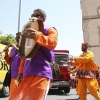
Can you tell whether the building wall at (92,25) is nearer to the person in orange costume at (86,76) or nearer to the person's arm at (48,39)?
the person in orange costume at (86,76)

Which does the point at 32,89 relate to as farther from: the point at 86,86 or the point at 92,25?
the point at 92,25

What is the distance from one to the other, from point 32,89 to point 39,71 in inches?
9.6

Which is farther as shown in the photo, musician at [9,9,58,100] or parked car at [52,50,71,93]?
parked car at [52,50,71,93]

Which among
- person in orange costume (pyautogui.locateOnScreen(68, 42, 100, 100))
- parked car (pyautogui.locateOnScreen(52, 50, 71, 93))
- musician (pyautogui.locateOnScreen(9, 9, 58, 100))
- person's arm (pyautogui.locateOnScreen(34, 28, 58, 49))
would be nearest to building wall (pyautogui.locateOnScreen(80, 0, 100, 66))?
parked car (pyautogui.locateOnScreen(52, 50, 71, 93))

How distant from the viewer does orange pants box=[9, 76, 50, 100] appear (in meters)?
3.46

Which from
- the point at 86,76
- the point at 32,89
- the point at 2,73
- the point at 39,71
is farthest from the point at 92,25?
the point at 32,89

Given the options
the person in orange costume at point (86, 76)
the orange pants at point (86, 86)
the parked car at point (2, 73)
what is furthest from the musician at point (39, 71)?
the parked car at point (2, 73)

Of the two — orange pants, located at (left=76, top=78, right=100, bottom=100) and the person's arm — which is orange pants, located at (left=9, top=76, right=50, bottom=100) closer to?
the person's arm

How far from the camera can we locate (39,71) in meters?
3.59

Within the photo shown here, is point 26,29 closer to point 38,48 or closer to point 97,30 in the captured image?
point 38,48

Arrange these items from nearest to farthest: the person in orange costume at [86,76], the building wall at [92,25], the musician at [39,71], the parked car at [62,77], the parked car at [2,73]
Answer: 1. the musician at [39,71]
2. the person in orange costume at [86,76]
3. the parked car at [2,73]
4. the parked car at [62,77]
5. the building wall at [92,25]

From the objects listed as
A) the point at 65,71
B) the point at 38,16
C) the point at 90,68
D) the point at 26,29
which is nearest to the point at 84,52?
the point at 90,68

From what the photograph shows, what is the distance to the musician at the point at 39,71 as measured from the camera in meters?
3.39

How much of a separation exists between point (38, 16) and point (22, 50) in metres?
0.52
